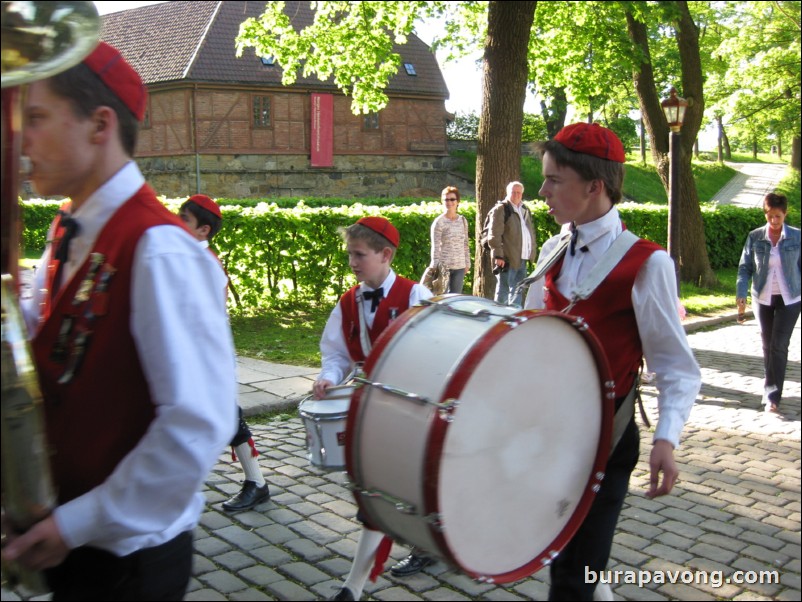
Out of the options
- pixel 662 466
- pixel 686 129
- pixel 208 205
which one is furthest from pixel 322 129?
pixel 662 466

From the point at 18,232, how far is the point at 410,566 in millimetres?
3301

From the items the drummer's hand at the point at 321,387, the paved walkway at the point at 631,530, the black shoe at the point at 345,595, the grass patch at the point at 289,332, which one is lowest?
the grass patch at the point at 289,332

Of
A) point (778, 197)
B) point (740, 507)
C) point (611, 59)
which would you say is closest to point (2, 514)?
point (740, 507)

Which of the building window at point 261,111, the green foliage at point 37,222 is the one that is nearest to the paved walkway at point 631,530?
the green foliage at point 37,222

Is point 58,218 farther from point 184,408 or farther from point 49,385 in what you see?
point 184,408

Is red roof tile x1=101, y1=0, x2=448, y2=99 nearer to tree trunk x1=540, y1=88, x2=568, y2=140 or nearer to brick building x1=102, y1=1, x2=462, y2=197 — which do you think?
brick building x1=102, y1=1, x2=462, y2=197

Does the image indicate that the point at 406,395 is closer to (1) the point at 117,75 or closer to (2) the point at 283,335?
(1) the point at 117,75

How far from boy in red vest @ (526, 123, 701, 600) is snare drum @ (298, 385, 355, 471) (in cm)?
99

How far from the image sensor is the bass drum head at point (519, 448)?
7.86 feet

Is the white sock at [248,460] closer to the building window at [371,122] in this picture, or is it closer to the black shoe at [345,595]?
the black shoe at [345,595]

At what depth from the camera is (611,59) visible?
50.6 feet

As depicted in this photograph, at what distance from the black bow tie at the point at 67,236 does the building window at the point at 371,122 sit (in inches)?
1557

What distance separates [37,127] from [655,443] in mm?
2163

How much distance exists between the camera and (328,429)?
3447mm
